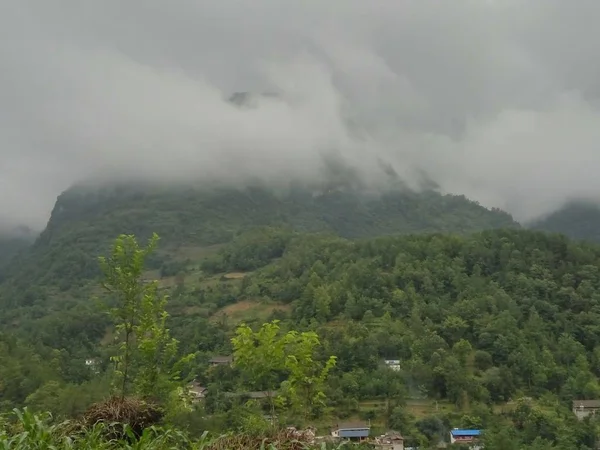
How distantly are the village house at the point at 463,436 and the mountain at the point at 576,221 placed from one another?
14605 centimetres

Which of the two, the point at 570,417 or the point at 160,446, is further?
the point at 570,417

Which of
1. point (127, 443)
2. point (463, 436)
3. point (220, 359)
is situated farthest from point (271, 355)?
point (220, 359)

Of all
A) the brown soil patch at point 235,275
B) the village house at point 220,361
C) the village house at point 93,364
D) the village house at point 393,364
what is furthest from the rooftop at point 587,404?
the brown soil patch at point 235,275

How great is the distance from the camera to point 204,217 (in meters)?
140

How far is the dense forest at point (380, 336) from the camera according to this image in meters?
32.9

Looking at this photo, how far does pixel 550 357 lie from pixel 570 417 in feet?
28.5

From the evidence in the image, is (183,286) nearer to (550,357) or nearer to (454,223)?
(550,357)

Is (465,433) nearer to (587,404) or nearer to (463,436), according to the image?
(463,436)

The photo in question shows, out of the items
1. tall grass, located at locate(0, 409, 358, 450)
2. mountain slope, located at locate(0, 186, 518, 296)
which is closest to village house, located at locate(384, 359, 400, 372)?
tall grass, located at locate(0, 409, 358, 450)

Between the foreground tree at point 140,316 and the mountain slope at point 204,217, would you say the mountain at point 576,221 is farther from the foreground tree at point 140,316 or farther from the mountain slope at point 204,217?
the foreground tree at point 140,316

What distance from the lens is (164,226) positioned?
13238 centimetres

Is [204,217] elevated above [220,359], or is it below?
above

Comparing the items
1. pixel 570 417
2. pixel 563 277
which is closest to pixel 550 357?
Answer: pixel 570 417

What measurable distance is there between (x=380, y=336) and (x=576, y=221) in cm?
15756
